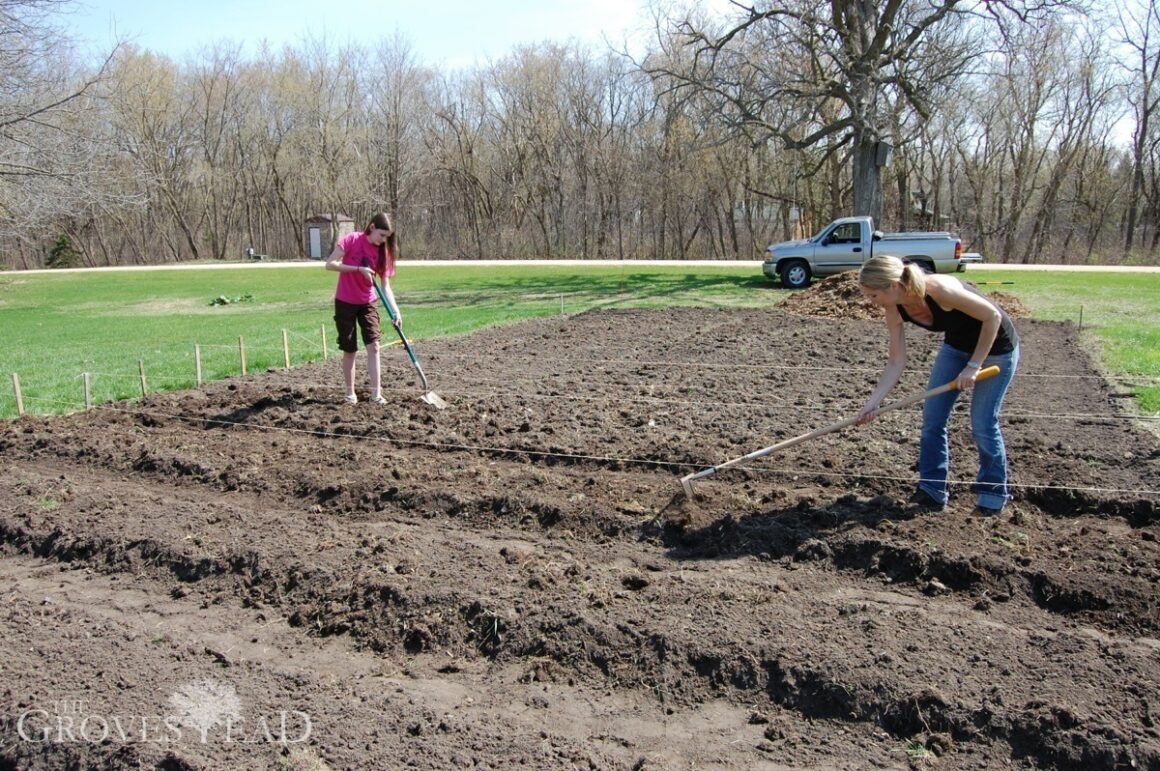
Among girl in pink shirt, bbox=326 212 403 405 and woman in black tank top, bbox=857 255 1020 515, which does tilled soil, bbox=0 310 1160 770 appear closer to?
woman in black tank top, bbox=857 255 1020 515

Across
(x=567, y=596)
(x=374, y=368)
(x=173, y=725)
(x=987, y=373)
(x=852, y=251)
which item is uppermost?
(x=852, y=251)

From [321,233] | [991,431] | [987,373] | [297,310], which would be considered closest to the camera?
[987,373]

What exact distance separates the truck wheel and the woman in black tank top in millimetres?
15438

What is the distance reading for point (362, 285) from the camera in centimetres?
778

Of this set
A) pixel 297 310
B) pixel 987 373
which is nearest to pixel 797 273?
pixel 297 310

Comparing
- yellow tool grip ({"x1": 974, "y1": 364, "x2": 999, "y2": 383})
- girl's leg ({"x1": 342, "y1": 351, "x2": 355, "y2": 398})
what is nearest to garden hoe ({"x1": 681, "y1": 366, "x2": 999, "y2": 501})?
yellow tool grip ({"x1": 974, "y1": 364, "x2": 999, "y2": 383})

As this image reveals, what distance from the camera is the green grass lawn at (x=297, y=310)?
1035cm

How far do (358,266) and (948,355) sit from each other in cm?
512

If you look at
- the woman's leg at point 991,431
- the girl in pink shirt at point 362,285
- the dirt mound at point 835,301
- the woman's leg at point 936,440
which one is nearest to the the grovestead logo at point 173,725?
the woman's leg at point 936,440

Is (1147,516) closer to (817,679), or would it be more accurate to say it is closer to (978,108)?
(817,679)

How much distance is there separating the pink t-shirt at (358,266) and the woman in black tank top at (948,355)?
182 inches

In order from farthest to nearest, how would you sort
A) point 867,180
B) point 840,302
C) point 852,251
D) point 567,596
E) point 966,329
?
1. point 867,180
2. point 852,251
3. point 840,302
4. point 966,329
5. point 567,596

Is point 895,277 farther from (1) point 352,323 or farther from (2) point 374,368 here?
(1) point 352,323

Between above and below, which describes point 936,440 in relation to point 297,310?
below
